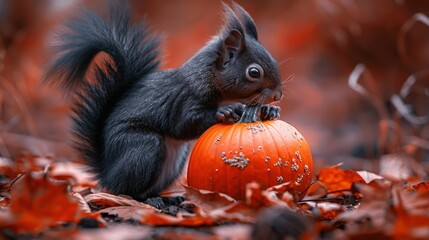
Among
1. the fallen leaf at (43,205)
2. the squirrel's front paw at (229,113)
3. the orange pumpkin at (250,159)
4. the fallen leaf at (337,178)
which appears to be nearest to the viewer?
the fallen leaf at (43,205)

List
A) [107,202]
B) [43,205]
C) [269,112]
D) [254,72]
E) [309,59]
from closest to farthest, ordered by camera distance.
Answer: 1. [43,205]
2. [107,202]
3. [269,112]
4. [254,72]
5. [309,59]

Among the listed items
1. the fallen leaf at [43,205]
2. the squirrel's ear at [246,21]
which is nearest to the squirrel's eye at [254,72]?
the squirrel's ear at [246,21]

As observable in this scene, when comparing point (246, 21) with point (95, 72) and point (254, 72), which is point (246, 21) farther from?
point (95, 72)

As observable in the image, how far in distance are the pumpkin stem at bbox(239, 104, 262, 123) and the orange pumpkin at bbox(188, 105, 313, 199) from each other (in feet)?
0.15

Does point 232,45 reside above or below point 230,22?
below

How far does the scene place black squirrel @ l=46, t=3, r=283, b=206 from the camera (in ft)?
9.85

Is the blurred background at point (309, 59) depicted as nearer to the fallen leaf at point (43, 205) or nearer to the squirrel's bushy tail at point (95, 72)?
the squirrel's bushy tail at point (95, 72)

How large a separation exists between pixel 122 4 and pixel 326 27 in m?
A: 3.75

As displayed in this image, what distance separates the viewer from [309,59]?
681cm

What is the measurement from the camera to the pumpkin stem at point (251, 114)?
2.75 meters

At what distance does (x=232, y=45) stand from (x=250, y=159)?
741mm

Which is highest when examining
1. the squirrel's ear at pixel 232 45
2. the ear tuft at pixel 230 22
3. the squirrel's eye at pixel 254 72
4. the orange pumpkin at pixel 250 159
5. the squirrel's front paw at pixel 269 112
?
the ear tuft at pixel 230 22

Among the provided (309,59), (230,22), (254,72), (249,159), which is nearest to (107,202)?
(249,159)

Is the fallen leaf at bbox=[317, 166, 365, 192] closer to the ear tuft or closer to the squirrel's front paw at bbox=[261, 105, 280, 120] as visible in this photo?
the squirrel's front paw at bbox=[261, 105, 280, 120]
